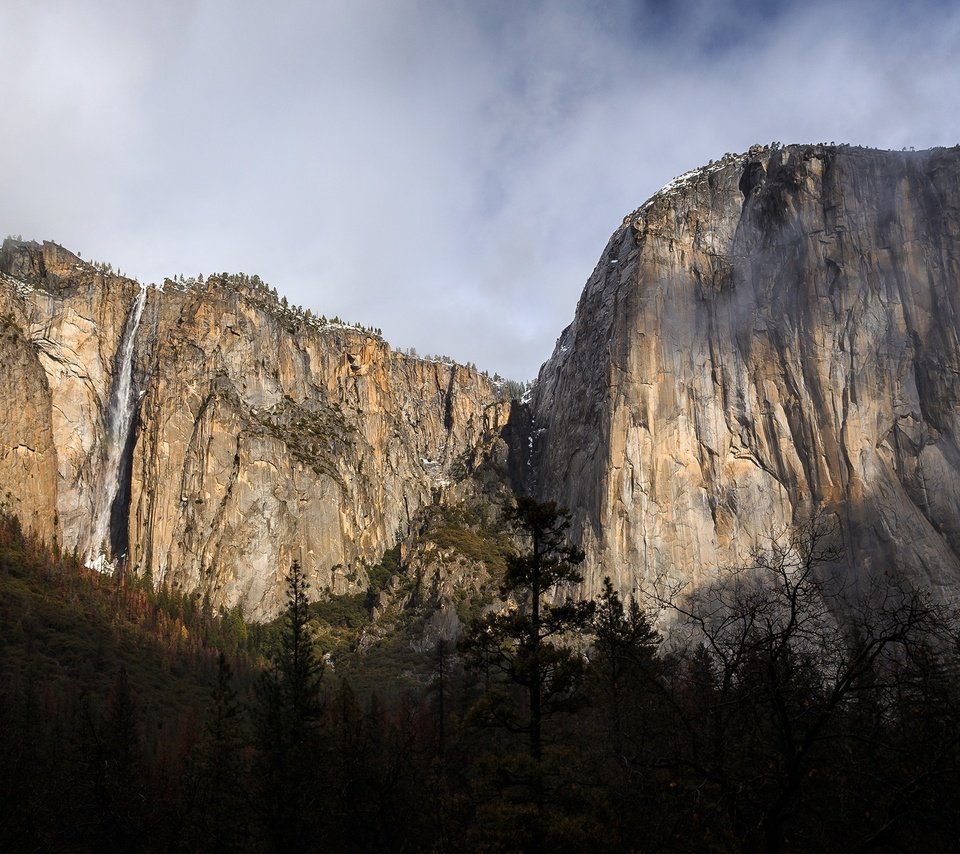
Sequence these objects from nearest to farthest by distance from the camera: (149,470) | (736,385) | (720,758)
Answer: (720,758), (736,385), (149,470)

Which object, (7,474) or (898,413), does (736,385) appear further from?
(7,474)

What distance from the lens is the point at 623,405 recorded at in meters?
101

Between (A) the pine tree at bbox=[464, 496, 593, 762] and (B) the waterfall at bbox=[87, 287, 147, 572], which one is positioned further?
(B) the waterfall at bbox=[87, 287, 147, 572]

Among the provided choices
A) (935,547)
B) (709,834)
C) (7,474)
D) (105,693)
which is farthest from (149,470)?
(709,834)

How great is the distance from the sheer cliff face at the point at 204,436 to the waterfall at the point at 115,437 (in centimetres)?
82

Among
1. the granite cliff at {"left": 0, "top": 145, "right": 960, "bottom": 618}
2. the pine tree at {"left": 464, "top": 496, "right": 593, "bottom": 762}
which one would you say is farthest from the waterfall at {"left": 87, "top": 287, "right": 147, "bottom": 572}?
the pine tree at {"left": 464, "top": 496, "right": 593, "bottom": 762}

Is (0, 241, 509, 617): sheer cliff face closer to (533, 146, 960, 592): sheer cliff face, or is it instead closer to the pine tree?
(533, 146, 960, 592): sheer cliff face

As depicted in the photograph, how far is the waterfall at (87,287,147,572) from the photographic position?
12419cm

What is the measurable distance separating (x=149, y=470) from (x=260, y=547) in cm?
2266

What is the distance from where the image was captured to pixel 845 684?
8.80 metres

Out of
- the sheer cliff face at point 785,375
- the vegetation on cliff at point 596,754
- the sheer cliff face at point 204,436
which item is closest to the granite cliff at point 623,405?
the sheer cliff face at point 785,375

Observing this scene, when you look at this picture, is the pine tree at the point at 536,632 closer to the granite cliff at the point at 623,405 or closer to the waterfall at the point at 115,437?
the granite cliff at the point at 623,405

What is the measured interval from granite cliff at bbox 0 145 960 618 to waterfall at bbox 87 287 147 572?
1.33ft

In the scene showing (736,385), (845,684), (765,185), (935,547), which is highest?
(765,185)
